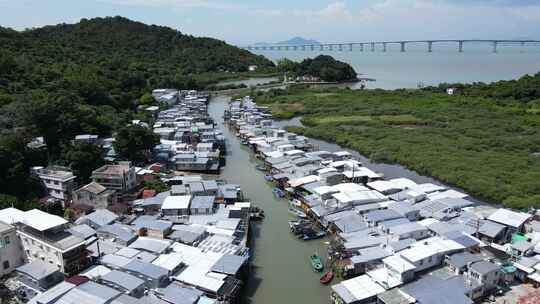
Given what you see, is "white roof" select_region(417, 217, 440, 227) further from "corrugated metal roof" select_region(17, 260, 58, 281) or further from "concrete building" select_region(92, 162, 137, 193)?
"concrete building" select_region(92, 162, 137, 193)

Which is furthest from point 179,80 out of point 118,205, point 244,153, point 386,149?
point 118,205

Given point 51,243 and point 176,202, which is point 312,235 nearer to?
point 176,202

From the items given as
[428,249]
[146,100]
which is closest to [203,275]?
[428,249]

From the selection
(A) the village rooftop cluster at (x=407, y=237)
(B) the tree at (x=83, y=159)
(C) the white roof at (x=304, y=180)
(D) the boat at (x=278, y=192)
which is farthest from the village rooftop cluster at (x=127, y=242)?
(A) the village rooftop cluster at (x=407, y=237)

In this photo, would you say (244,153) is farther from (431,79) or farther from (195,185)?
(431,79)

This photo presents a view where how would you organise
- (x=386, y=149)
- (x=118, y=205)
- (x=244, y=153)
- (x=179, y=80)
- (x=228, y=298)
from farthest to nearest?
(x=179, y=80) → (x=244, y=153) → (x=386, y=149) → (x=118, y=205) → (x=228, y=298)
